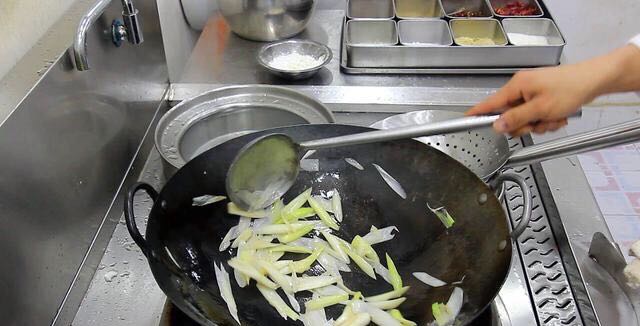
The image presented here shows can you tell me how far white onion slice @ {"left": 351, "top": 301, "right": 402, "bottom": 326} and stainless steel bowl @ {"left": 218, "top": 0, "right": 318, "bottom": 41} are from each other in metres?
0.85

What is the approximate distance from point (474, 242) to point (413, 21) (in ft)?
2.65

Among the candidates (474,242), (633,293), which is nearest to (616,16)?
(633,293)

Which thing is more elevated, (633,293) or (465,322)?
(465,322)

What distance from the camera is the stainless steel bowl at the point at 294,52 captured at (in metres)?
1.25

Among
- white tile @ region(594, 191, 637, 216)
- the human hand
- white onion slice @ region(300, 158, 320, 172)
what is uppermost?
the human hand

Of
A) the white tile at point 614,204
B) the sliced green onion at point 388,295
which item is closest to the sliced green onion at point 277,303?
the sliced green onion at point 388,295

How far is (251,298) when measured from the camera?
30.4 inches

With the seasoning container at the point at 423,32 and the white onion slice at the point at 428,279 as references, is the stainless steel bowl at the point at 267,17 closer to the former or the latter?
the seasoning container at the point at 423,32

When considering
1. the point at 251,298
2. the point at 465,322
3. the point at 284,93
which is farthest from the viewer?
the point at 284,93

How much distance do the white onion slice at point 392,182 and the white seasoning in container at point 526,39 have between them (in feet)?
2.20

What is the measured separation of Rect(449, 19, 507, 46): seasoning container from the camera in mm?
1405

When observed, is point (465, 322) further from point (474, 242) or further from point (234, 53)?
point (234, 53)

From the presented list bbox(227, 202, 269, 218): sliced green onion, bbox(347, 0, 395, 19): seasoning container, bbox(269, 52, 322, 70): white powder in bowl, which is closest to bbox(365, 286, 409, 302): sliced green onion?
bbox(227, 202, 269, 218): sliced green onion

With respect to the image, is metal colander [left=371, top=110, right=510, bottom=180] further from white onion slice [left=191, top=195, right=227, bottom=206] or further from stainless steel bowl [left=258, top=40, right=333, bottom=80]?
white onion slice [left=191, top=195, right=227, bottom=206]
